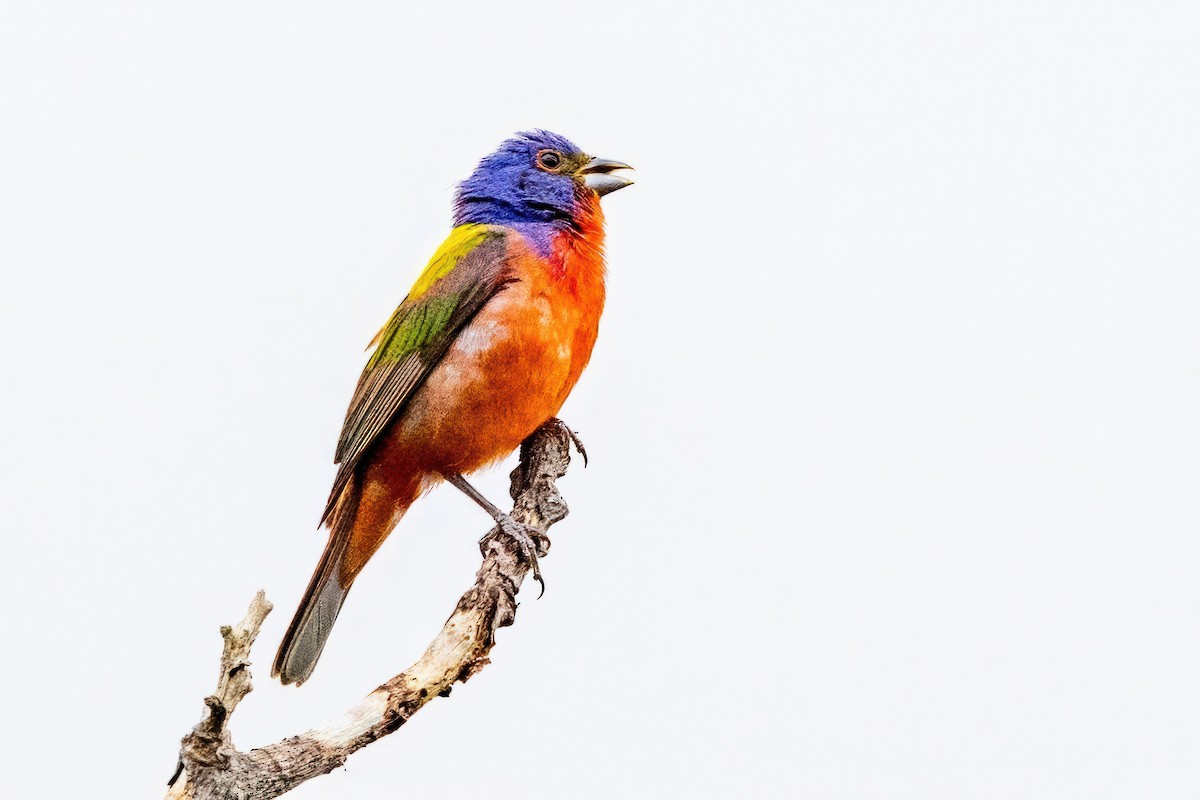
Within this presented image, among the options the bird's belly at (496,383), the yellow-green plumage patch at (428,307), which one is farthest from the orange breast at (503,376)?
the yellow-green plumage patch at (428,307)

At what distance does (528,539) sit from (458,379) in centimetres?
87

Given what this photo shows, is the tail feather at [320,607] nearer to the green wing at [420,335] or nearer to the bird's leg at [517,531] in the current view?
the green wing at [420,335]

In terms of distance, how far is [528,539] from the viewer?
19.9ft

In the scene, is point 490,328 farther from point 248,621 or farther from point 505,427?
point 248,621

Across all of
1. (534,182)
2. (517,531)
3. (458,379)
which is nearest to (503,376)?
(458,379)

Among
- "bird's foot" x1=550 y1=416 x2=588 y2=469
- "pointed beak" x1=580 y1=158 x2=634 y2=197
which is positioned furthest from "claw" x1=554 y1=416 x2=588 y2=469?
"pointed beak" x1=580 y1=158 x2=634 y2=197

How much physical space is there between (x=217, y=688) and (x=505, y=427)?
2240 millimetres

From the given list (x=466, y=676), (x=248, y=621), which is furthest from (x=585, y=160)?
(x=248, y=621)

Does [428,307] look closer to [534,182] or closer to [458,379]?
[458,379]

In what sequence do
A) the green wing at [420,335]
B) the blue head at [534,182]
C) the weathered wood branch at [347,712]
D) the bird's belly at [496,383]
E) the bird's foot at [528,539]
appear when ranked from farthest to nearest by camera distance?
the blue head at [534,182] → the green wing at [420,335] → the bird's belly at [496,383] → the bird's foot at [528,539] → the weathered wood branch at [347,712]

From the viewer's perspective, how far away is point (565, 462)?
6621 millimetres

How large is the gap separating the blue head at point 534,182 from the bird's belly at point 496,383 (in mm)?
699

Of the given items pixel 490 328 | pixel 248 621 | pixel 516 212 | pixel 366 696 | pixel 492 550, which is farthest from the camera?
pixel 516 212

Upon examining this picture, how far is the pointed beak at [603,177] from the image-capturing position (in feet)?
23.2
